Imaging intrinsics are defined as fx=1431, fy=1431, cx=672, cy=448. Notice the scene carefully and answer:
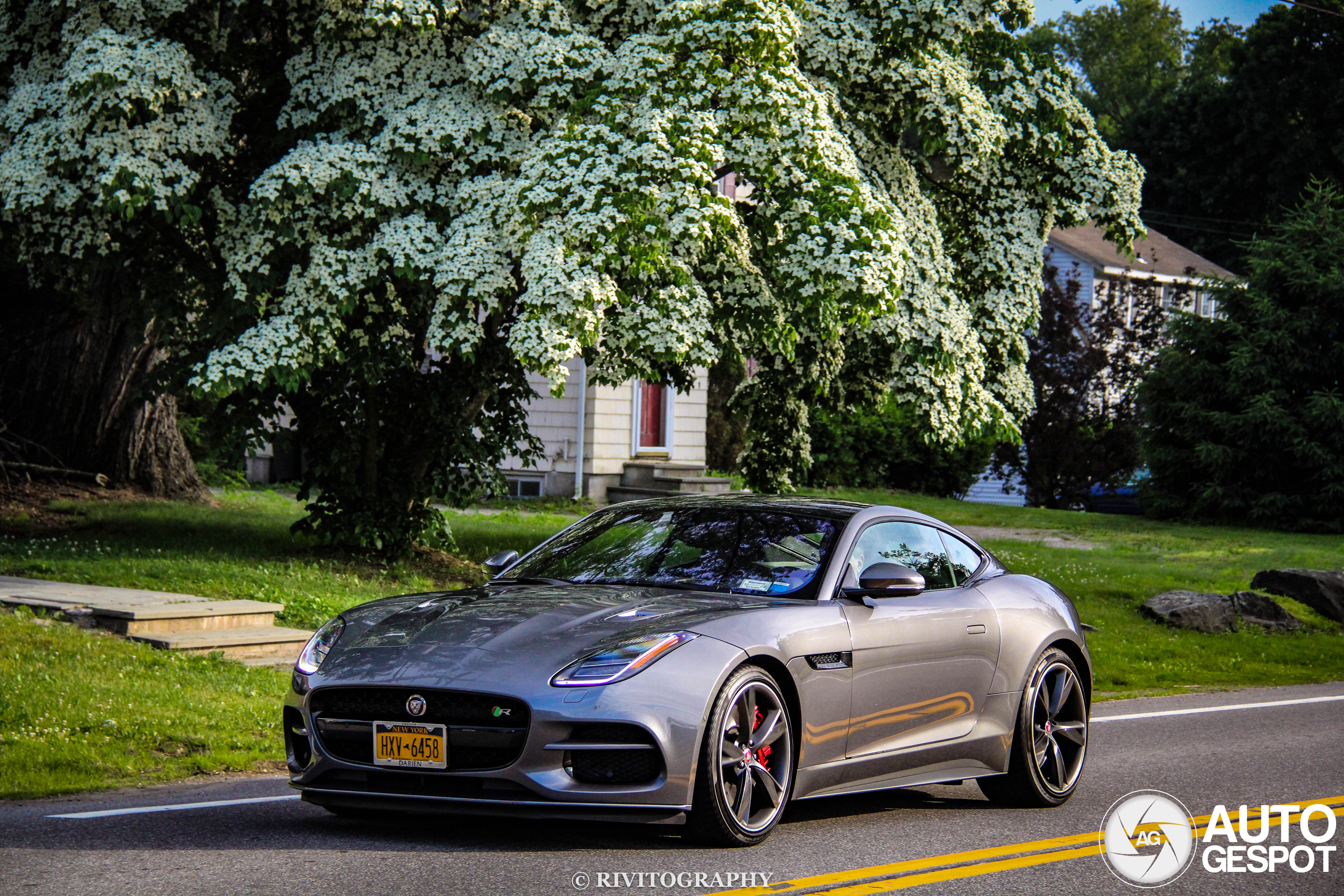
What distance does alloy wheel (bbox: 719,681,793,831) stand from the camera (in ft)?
18.3

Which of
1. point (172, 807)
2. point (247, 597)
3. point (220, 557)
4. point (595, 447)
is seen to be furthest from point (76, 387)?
point (172, 807)

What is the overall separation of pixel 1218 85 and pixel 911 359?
1814 inches

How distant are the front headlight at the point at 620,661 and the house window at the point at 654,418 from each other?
23485mm

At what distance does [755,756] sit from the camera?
18.7 ft

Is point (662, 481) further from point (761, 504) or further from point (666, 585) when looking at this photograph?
point (666, 585)

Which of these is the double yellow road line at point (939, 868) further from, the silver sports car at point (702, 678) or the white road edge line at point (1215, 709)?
the white road edge line at point (1215, 709)

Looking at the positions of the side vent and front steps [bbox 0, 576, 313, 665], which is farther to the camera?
front steps [bbox 0, 576, 313, 665]

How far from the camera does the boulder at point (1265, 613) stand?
55.7 ft

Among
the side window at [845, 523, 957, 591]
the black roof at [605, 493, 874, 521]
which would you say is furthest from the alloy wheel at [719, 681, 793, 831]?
the black roof at [605, 493, 874, 521]

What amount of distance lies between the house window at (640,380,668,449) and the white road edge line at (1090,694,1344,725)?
1767 cm

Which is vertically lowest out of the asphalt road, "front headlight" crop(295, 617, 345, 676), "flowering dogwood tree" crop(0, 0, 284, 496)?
the asphalt road

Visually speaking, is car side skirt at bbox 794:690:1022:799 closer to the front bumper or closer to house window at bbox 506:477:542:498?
the front bumper

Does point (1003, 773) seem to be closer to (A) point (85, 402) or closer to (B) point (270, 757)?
(B) point (270, 757)

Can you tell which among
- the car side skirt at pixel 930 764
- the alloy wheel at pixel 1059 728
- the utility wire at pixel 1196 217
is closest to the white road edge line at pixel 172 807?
the car side skirt at pixel 930 764
